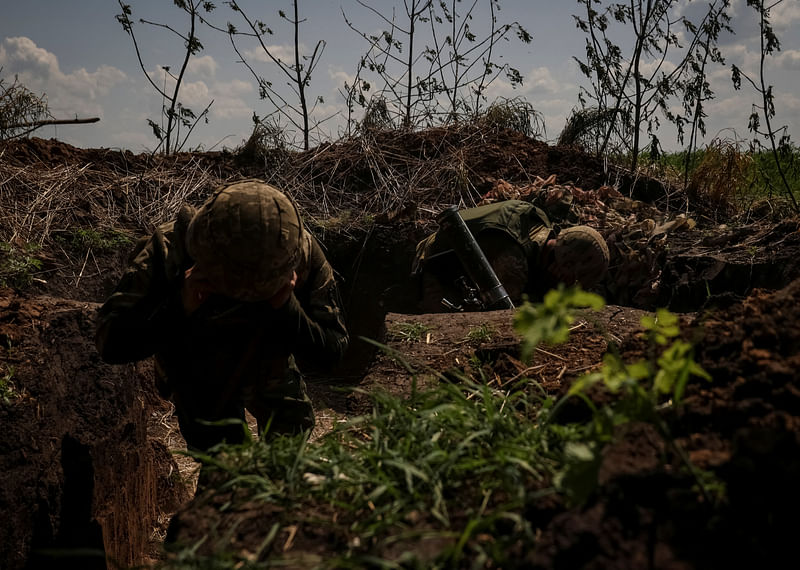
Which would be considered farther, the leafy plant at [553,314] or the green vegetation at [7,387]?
the green vegetation at [7,387]

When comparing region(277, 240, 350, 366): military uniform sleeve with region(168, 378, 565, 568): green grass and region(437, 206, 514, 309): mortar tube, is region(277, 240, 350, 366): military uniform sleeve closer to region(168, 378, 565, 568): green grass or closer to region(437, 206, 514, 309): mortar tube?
region(168, 378, 565, 568): green grass

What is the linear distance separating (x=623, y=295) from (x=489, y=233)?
170 cm

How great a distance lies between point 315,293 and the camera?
3031mm

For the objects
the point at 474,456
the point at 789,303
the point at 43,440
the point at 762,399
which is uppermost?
the point at 789,303

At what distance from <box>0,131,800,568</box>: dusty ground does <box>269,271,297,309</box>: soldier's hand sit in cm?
62

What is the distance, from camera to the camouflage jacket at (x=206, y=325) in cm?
275

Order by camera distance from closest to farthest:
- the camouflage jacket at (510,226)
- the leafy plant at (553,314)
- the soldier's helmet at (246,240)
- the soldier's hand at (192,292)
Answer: the leafy plant at (553,314), the soldier's helmet at (246,240), the soldier's hand at (192,292), the camouflage jacket at (510,226)

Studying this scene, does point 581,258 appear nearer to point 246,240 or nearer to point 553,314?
point 246,240

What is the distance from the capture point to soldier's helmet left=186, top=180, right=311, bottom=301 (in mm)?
2330

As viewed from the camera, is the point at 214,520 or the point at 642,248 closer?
the point at 214,520

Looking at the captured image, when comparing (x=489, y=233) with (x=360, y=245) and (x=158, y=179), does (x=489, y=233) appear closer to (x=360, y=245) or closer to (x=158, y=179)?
(x=360, y=245)

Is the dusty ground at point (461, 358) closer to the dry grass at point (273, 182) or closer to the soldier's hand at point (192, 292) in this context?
the dry grass at point (273, 182)

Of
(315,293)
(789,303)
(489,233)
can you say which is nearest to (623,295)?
(489,233)

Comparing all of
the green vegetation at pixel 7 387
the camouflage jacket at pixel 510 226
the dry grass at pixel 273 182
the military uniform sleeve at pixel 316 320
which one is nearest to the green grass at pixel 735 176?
the dry grass at pixel 273 182
